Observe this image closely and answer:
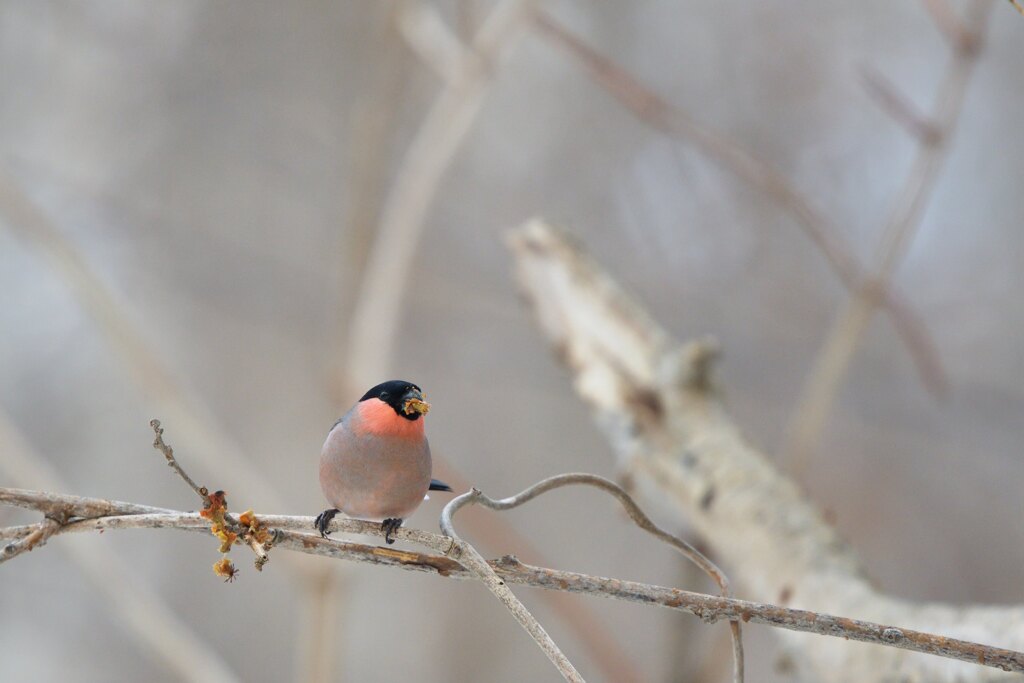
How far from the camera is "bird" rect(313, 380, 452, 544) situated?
80 cm

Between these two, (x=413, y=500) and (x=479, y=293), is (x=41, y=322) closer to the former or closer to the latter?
(x=479, y=293)

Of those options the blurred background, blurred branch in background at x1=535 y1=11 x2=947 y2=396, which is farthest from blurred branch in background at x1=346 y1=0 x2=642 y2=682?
the blurred background

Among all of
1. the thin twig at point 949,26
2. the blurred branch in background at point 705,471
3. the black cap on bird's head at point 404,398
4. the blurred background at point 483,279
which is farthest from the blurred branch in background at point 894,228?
the blurred background at point 483,279

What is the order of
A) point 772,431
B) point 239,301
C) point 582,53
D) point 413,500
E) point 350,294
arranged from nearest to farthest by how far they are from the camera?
1. point 413,500
2. point 582,53
3. point 350,294
4. point 772,431
5. point 239,301

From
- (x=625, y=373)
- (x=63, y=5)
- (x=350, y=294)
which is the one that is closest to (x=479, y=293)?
(x=350, y=294)

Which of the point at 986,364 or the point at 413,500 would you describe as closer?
the point at 413,500

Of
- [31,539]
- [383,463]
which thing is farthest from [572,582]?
[31,539]

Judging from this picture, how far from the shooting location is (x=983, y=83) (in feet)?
12.8

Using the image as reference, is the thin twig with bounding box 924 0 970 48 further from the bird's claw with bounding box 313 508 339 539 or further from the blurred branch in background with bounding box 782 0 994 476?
the bird's claw with bounding box 313 508 339 539

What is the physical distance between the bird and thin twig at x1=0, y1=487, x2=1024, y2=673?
34 millimetres

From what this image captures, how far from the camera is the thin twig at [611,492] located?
78cm

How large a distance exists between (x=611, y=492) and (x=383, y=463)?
21cm

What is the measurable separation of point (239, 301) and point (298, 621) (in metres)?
1.38

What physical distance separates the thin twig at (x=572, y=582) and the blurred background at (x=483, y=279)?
2.35 metres
